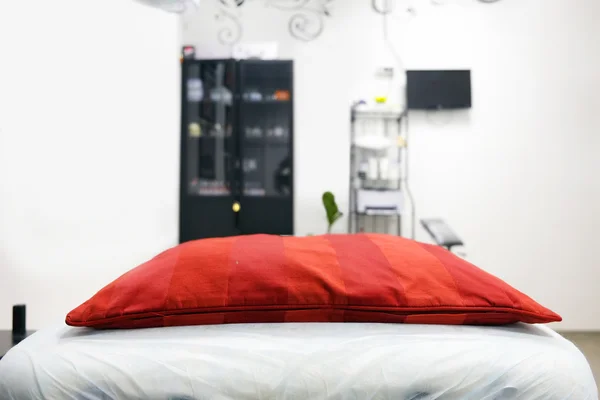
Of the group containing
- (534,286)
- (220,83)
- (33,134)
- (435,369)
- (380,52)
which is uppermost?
(380,52)

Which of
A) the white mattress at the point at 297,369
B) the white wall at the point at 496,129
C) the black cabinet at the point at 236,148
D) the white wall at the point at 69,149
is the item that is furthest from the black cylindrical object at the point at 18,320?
the white wall at the point at 496,129

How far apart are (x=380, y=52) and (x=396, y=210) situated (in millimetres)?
1225

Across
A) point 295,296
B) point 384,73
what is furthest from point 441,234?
point 295,296

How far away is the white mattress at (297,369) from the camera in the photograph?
0.78m

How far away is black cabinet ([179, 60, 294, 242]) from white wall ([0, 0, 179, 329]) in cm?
86

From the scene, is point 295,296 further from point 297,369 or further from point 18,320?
point 18,320

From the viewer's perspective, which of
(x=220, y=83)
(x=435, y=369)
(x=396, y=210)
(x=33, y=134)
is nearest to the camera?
(x=435, y=369)

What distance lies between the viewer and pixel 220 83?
325 centimetres

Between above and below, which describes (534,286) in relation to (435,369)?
below

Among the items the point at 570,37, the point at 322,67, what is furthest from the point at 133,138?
the point at 570,37

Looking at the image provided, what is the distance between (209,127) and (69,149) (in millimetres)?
1788

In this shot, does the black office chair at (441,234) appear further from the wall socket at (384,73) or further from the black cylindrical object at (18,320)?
the black cylindrical object at (18,320)

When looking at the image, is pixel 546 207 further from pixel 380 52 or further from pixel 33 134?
pixel 33 134

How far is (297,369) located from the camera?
0.81 m
